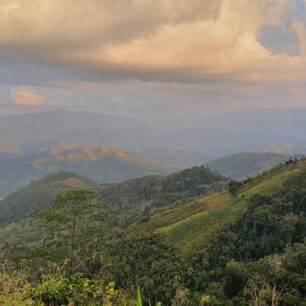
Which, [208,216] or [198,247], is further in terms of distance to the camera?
[208,216]

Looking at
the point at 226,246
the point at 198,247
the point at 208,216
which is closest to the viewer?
the point at 226,246

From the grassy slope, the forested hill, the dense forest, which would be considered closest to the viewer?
the dense forest

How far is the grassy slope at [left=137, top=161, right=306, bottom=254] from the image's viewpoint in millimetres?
110312

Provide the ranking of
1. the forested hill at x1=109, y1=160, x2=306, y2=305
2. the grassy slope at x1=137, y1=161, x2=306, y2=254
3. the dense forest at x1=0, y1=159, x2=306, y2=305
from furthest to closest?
1. the grassy slope at x1=137, y1=161, x2=306, y2=254
2. the forested hill at x1=109, y1=160, x2=306, y2=305
3. the dense forest at x1=0, y1=159, x2=306, y2=305

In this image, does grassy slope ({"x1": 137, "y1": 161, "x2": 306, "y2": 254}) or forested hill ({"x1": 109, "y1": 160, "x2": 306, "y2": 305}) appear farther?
grassy slope ({"x1": 137, "y1": 161, "x2": 306, "y2": 254})

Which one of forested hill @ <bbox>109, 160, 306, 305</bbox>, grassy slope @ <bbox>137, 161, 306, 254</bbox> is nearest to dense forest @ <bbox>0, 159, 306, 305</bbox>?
forested hill @ <bbox>109, 160, 306, 305</bbox>

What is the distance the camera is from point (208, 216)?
12619cm

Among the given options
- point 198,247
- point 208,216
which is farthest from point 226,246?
point 208,216

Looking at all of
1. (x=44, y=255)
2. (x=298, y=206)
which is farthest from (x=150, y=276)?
(x=298, y=206)

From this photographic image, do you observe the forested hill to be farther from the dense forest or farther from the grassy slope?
the grassy slope

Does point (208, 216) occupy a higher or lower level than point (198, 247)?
higher

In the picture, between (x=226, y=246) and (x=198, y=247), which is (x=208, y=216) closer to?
(x=198, y=247)

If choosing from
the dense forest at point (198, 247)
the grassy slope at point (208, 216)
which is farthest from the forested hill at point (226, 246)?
the grassy slope at point (208, 216)

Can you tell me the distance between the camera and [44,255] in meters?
45.6
